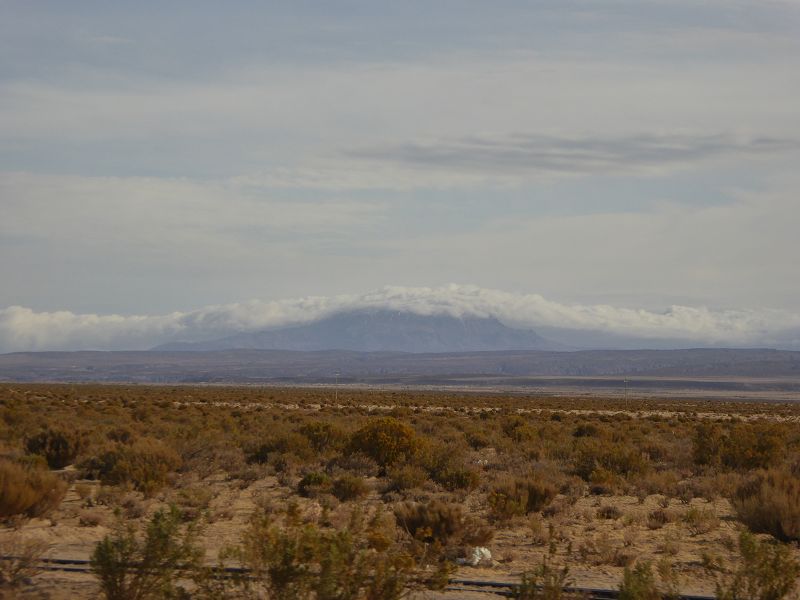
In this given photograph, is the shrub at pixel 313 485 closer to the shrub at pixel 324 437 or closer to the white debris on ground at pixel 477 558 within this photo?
the shrub at pixel 324 437

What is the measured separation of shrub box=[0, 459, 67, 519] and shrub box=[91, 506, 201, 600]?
5123mm

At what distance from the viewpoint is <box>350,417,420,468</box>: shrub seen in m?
21.4

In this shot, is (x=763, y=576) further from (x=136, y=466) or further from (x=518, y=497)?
(x=136, y=466)

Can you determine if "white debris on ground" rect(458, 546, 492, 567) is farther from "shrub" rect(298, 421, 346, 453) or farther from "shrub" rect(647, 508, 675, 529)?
"shrub" rect(298, 421, 346, 453)

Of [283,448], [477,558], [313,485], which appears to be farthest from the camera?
[283,448]

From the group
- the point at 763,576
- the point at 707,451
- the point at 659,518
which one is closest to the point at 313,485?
the point at 659,518

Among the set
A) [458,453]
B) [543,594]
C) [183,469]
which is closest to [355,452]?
[458,453]

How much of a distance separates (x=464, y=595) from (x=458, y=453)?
13.3 m

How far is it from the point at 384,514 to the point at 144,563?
706cm

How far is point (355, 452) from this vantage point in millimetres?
22188

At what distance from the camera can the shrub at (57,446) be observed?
2097 cm

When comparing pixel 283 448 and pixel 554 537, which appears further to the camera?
pixel 283 448

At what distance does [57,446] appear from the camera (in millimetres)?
21312

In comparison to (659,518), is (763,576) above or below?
above
